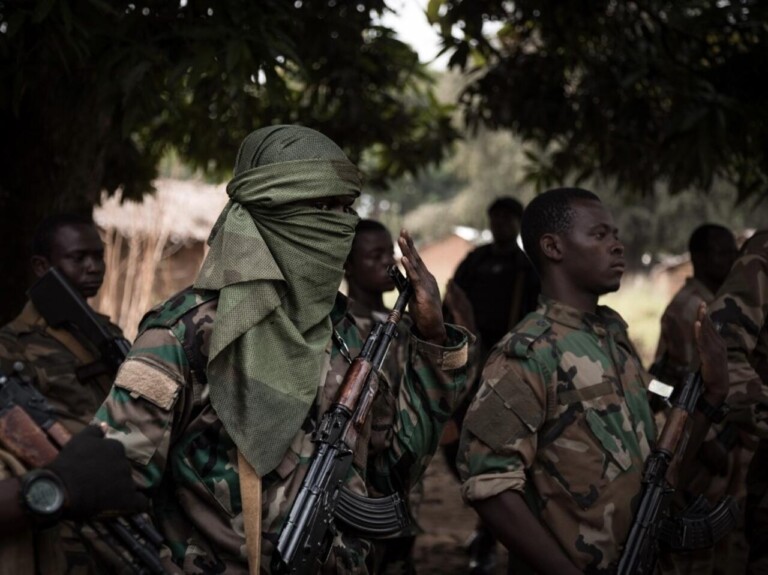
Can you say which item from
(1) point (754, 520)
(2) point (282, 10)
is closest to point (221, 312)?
(2) point (282, 10)

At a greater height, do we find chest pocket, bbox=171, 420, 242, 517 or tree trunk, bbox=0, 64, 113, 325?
tree trunk, bbox=0, 64, 113, 325

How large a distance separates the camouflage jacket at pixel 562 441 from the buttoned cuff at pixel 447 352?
35cm

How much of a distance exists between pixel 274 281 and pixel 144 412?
43 cm

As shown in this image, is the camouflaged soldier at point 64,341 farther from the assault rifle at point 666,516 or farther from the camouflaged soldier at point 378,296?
the assault rifle at point 666,516

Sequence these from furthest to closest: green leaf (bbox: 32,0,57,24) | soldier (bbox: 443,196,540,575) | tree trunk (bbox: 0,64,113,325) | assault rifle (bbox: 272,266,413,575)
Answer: soldier (bbox: 443,196,540,575) < tree trunk (bbox: 0,64,113,325) < green leaf (bbox: 32,0,57,24) < assault rifle (bbox: 272,266,413,575)

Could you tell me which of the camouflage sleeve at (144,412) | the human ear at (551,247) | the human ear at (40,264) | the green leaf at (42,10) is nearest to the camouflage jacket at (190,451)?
the camouflage sleeve at (144,412)

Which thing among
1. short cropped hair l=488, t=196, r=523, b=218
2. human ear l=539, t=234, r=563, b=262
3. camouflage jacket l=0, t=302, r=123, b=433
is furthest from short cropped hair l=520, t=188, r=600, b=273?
short cropped hair l=488, t=196, r=523, b=218

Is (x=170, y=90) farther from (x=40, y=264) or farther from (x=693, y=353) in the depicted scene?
(x=693, y=353)

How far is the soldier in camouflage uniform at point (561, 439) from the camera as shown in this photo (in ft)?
9.07

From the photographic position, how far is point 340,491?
2301 millimetres

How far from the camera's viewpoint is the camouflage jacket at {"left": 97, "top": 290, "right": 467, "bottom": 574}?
2121mm

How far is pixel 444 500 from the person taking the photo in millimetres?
8188

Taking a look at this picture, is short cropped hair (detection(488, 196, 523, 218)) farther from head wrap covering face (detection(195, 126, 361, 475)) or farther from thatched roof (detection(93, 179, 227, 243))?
thatched roof (detection(93, 179, 227, 243))

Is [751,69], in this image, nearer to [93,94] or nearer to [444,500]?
[93,94]
